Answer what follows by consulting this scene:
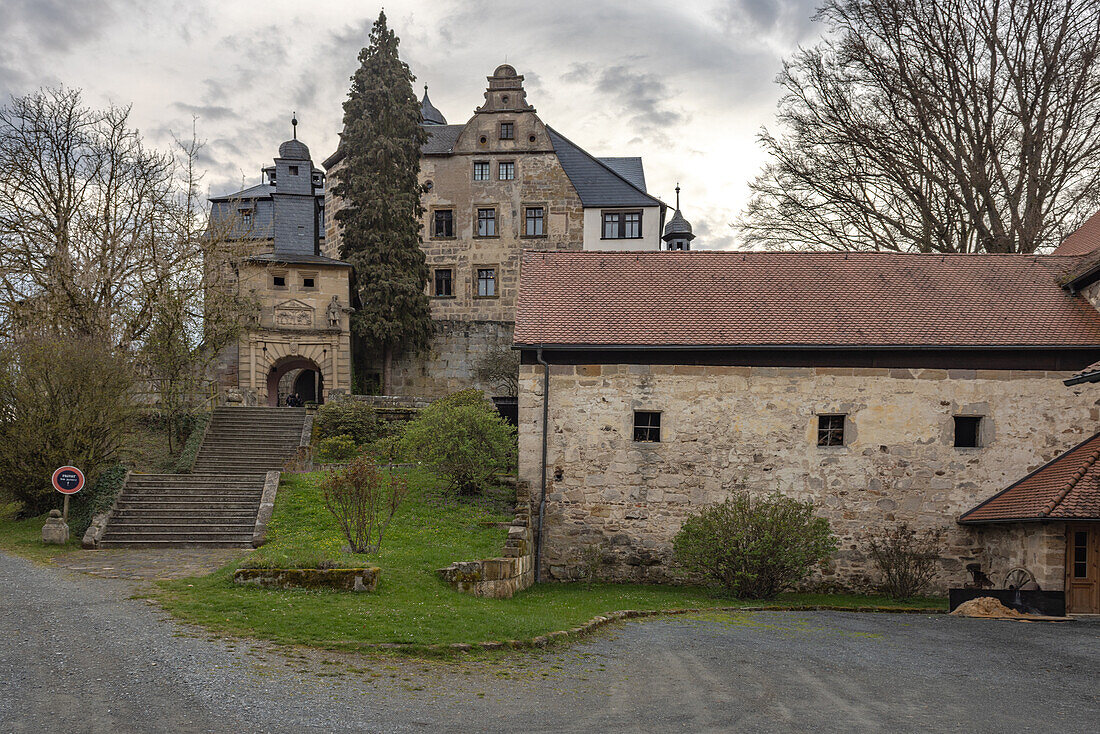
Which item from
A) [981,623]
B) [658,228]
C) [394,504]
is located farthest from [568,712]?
[658,228]

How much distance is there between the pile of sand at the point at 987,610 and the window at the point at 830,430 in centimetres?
387

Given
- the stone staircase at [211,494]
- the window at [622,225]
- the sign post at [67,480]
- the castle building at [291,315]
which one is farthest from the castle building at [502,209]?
the sign post at [67,480]

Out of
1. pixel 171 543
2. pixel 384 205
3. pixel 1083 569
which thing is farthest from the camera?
pixel 384 205

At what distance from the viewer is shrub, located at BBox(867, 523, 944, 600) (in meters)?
16.2

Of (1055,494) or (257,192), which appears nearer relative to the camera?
(1055,494)

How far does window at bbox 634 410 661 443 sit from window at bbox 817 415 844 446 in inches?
133

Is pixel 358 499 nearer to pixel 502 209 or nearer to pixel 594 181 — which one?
pixel 502 209

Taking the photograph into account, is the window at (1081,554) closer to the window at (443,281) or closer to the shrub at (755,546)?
the shrub at (755,546)

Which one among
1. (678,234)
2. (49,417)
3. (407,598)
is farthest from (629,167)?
(407,598)

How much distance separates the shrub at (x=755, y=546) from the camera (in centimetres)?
1465

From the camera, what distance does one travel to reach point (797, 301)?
18.2m

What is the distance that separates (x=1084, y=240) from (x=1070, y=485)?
8.76m

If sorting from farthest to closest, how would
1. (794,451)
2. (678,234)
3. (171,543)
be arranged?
(678,234) → (794,451) → (171,543)

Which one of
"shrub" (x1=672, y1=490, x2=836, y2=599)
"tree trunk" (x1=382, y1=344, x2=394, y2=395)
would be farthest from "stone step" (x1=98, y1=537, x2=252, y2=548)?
"tree trunk" (x1=382, y1=344, x2=394, y2=395)
